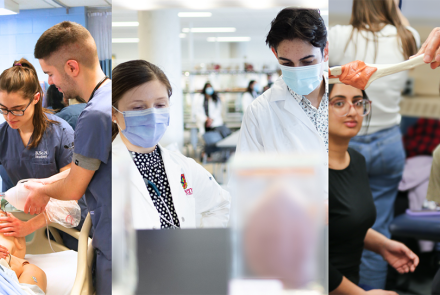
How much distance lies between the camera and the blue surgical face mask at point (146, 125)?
6.22 ft

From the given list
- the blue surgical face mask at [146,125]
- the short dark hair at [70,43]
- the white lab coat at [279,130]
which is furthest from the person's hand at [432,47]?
the short dark hair at [70,43]

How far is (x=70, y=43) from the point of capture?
194cm

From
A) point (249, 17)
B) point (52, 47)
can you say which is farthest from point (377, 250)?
point (52, 47)

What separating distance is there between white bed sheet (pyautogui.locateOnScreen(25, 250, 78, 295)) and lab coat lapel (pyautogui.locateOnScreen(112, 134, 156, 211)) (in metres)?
0.52

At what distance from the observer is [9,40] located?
1975mm

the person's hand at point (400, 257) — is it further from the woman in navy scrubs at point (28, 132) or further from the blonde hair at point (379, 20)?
the woman in navy scrubs at point (28, 132)

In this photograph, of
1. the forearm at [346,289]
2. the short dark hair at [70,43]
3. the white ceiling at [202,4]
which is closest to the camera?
the white ceiling at [202,4]

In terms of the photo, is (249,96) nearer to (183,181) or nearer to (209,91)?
(209,91)

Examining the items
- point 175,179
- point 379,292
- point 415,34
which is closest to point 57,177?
point 175,179

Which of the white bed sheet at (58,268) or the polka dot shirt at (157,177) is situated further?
the white bed sheet at (58,268)

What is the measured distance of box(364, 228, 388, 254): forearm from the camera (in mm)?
2104

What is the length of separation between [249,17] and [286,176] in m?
0.78

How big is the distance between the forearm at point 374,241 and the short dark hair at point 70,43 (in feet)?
5.53

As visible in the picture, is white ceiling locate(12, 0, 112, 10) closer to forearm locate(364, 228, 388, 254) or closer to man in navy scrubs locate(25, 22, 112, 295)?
man in navy scrubs locate(25, 22, 112, 295)
